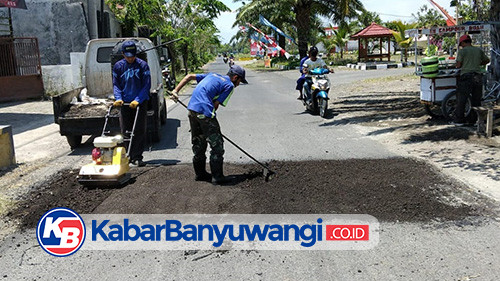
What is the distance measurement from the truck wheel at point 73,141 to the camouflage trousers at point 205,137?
367 centimetres

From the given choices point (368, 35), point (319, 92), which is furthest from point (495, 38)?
point (368, 35)

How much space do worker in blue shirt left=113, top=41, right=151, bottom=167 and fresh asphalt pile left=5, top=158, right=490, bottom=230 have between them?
0.64 metres

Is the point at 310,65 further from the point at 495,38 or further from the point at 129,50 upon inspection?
the point at 129,50

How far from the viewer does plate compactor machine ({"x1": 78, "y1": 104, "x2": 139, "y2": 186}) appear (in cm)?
586

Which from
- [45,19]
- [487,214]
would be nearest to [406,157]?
[487,214]

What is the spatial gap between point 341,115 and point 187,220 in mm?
8103

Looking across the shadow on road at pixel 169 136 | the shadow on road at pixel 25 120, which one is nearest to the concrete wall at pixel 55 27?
the shadow on road at pixel 25 120

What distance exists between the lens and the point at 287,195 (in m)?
5.44

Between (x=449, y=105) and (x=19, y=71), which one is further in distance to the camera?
(x=19, y=71)

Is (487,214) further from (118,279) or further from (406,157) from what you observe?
(118,279)

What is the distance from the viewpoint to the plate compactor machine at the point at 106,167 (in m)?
5.86

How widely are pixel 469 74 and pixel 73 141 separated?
24.5ft

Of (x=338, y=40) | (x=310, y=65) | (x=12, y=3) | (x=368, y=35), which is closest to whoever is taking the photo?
(x=310, y=65)

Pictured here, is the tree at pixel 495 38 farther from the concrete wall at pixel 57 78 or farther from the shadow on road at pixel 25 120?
the concrete wall at pixel 57 78
